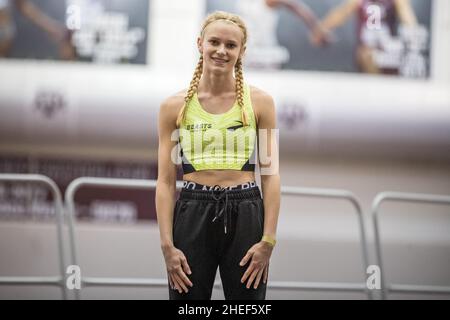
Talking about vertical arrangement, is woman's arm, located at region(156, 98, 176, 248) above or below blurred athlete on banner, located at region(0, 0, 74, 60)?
below

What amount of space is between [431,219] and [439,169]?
237mm

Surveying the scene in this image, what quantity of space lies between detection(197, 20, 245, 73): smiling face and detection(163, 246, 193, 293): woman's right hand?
41 centimetres

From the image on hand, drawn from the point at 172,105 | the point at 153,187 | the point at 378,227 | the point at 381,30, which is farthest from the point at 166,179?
the point at 381,30

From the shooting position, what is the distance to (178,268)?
60.7 inches

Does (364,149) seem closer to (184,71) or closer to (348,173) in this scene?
(348,173)

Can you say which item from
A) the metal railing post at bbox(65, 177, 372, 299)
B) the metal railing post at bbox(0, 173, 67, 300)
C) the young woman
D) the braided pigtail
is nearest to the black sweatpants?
the young woman

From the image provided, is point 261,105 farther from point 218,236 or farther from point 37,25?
point 37,25

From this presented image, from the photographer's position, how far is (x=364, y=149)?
3.28 meters

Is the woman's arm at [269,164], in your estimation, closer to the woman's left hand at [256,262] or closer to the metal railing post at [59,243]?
the woman's left hand at [256,262]

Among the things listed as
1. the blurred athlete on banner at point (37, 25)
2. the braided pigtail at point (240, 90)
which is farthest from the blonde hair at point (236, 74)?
the blurred athlete on banner at point (37, 25)

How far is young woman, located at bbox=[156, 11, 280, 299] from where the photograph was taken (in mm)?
1554

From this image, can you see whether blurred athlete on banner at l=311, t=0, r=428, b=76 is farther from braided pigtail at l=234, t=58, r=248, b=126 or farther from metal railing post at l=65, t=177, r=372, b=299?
braided pigtail at l=234, t=58, r=248, b=126

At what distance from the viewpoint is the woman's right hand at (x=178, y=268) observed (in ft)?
5.06

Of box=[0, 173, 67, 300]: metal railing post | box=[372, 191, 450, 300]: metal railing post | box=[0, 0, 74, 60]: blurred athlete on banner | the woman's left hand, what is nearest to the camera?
the woman's left hand
